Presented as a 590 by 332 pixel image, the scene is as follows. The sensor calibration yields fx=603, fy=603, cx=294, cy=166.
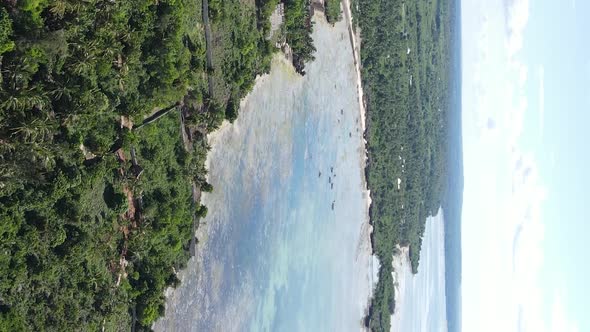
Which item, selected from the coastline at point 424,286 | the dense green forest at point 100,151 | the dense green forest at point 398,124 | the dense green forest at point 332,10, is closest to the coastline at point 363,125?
the dense green forest at point 398,124

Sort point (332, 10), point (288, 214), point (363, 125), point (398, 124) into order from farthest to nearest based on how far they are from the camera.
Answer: point (398, 124)
point (363, 125)
point (332, 10)
point (288, 214)

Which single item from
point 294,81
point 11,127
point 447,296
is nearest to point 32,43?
point 11,127

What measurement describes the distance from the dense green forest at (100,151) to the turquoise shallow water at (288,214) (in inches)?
85.1

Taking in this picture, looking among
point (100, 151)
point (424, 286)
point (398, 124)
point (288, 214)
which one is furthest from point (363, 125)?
point (100, 151)

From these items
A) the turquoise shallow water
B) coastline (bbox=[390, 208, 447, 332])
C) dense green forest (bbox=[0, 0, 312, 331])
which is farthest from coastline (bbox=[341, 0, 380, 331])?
dense green forest (bbox=[0, 0, 312, 331])

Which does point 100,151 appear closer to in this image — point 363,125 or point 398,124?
point 363,125

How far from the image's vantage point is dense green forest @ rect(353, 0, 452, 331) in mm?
49031

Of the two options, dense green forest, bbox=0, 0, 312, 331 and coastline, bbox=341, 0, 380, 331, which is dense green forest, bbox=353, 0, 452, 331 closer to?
coastline, bbox=341, 0, 380, 331

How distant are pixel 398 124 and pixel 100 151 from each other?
112 ft

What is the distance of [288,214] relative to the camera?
1522 inches

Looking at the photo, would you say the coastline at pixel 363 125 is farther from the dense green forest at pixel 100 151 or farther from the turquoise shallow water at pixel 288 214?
the dense green forest at pixel 100 151

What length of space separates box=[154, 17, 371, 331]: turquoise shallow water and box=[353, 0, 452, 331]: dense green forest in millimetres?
2236

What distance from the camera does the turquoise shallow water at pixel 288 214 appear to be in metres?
31.1

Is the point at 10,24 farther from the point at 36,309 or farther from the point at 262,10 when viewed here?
the point at 262,10
